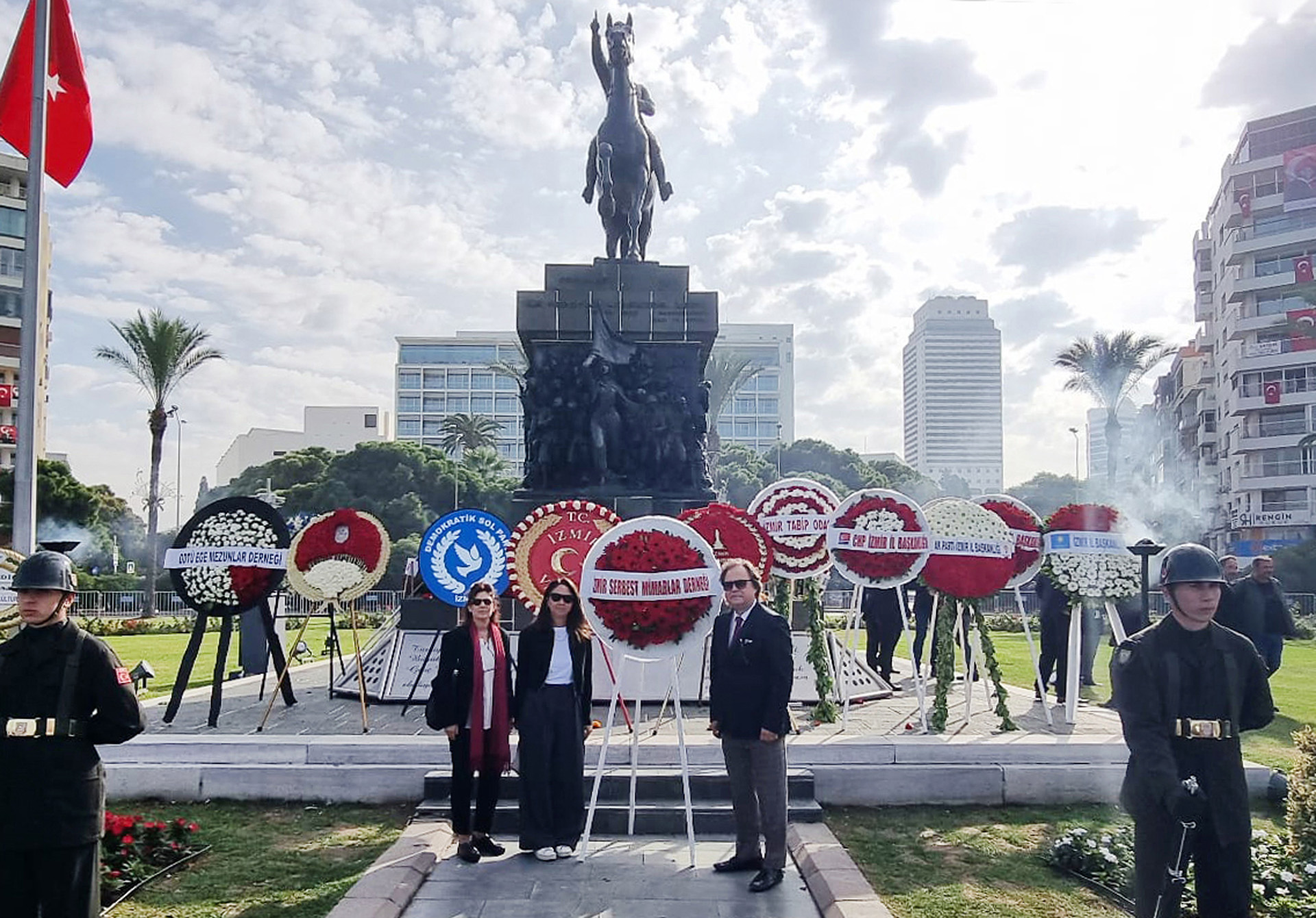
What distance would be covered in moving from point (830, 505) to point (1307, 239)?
5161cm

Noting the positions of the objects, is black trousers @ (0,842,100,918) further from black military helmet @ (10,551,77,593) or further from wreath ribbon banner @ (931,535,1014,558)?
wreath ribbon banner @ (931,535,1014,558)

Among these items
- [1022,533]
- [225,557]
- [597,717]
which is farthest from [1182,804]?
[225,557]

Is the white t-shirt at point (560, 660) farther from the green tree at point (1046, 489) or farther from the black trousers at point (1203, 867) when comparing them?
the green tree at point (1046, 489)

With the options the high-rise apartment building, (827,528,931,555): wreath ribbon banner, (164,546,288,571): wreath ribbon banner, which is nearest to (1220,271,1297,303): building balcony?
the high-rise apartment building

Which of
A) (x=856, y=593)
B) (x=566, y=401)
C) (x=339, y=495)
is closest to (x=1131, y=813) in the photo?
(x=856, y=593)

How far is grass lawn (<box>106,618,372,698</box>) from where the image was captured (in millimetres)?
14839

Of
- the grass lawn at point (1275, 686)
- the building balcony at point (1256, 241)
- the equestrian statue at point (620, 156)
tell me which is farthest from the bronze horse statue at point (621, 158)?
the building balcony at point (1256, 241)

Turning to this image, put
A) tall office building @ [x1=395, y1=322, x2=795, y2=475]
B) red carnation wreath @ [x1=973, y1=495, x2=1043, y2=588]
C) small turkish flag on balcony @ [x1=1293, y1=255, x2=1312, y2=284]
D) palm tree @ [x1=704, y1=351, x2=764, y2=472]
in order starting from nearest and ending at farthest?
red carnation wreath @ [x1=973, y1=495, x2=1043, y2=588], palm tree @ [x1=704, y1=351, x2=764, y2=472], small turkish flag on balcony @ [x1=1293, y1=255, x2=1312, y2=284], tall office building @ [x1=395, y1=322, x2=795, y2=475]

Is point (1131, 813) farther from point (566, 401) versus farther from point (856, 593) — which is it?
point (566, 401)

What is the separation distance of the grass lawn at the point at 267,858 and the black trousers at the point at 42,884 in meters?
1.75

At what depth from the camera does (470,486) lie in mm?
55438

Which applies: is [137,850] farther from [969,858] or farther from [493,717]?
[969,858]

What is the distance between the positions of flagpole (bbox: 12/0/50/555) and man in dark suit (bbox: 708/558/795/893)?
624cm

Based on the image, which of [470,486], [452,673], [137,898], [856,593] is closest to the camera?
[137,898]
